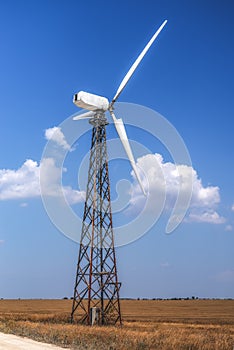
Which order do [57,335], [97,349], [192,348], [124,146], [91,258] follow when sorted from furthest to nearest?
[124,146], [91,258], [57,335], [192,348], [97,349]

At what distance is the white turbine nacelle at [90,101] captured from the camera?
44281 mm

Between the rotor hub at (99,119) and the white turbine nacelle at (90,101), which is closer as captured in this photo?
the white turbine nacelle at (90,101)

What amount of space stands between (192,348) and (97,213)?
2159cm

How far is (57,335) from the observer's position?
91.9 ft

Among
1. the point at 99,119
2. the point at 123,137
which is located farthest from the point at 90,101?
the point at 123,137

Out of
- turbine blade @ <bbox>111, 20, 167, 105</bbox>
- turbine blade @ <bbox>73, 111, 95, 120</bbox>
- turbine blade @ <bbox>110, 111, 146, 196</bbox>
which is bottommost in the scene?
turbine blade @ <bbox>110, 111, 146, 196</bbox>

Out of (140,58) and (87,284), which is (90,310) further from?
(140,58)

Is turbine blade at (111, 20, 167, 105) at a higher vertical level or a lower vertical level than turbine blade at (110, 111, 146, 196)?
higher

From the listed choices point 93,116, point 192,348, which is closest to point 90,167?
point 93,116

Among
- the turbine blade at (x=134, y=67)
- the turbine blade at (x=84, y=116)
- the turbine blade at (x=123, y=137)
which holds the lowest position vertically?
the turbine blade at (x=123, y=137)

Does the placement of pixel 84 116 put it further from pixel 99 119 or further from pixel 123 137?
pixel 123 137

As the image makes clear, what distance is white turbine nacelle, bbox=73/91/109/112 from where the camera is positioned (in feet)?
145

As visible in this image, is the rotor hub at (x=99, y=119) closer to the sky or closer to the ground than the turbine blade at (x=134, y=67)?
closer to the ground

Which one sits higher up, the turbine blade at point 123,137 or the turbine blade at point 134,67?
the turbine blade at point 134,67
